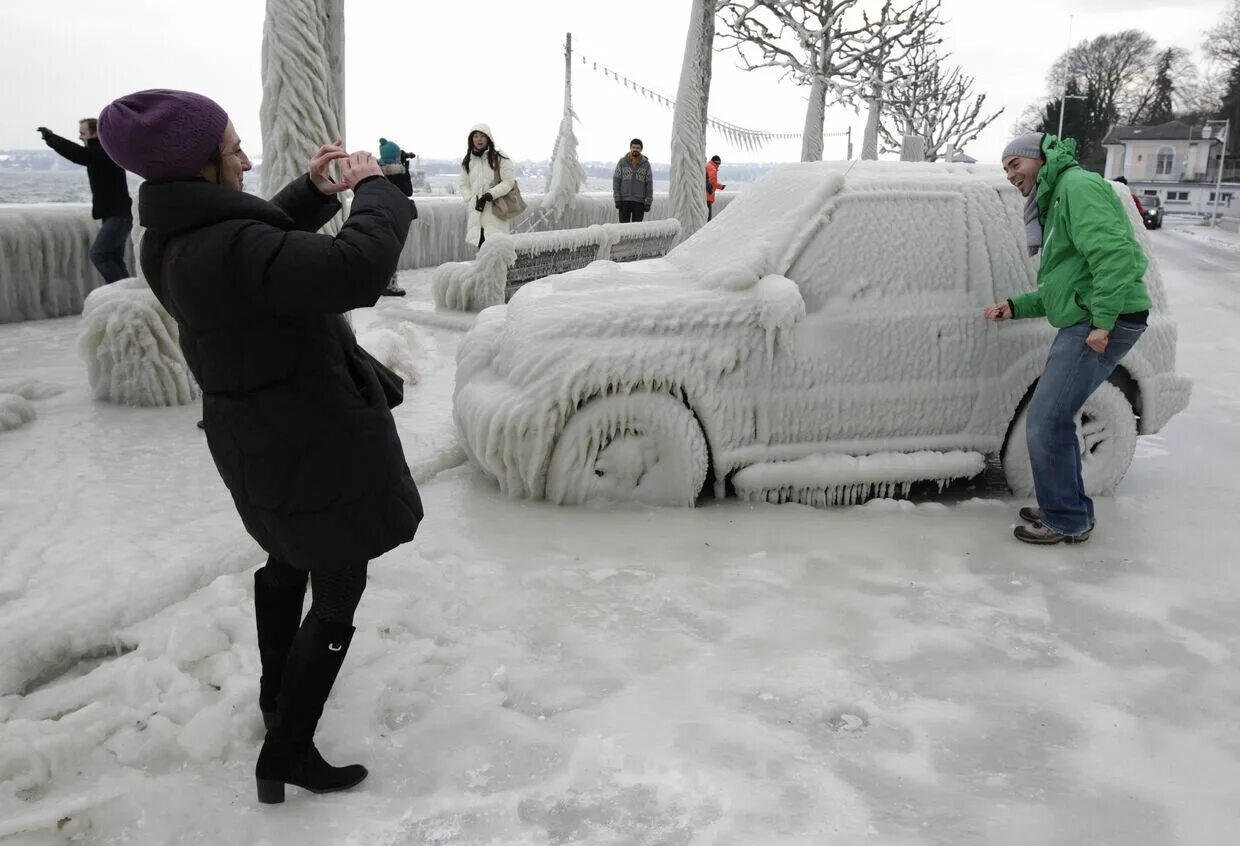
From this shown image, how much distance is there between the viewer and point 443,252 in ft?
46.6

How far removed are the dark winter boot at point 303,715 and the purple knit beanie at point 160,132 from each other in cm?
101

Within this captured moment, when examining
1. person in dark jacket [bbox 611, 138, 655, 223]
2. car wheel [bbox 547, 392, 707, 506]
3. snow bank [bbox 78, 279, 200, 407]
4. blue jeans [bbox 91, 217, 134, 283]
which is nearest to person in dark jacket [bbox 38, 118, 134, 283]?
blue jeans [bbox 91, 217, 134, 283]

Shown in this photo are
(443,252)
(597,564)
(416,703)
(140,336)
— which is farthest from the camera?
(443,252)

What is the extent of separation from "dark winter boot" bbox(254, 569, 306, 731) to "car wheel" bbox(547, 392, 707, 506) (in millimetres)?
1749

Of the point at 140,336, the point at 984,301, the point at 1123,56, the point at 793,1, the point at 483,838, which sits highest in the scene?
the point at 1123,56

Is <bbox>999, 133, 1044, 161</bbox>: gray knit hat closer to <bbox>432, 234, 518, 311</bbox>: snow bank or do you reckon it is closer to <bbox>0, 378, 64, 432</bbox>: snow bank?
<bbox>0, 378, 64, 432</bbox>: snow bank

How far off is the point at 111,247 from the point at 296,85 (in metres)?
3.39

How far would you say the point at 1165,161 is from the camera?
2003 inches

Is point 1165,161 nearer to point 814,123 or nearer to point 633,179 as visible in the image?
point 814,123

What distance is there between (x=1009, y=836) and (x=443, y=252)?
42.8 ft

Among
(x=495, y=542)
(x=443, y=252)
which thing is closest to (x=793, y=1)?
(x=443, y=252)

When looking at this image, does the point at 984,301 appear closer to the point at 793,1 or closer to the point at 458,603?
the point at 458,603

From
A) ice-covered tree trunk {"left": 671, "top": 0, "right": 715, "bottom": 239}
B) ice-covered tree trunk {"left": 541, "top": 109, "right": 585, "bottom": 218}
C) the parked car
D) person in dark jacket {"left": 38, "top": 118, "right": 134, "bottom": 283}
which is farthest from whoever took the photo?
the parked car

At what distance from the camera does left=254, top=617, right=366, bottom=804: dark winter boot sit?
2131 millimetres
